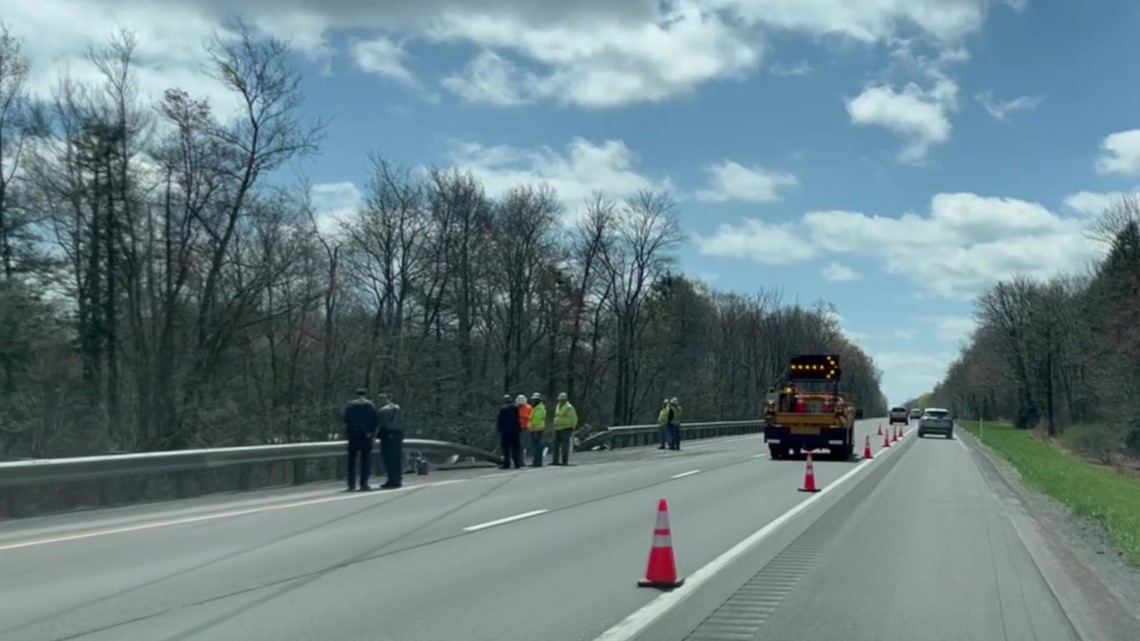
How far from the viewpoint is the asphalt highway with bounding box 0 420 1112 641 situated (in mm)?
8578

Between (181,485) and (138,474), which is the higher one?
(138,474)

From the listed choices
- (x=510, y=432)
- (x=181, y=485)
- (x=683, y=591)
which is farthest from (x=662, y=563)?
(x=510, y=432)

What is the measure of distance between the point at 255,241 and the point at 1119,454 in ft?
146

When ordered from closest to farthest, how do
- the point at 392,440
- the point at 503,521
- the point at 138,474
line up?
the point at 503,521 < the point at 138,474 < the point at 392,440

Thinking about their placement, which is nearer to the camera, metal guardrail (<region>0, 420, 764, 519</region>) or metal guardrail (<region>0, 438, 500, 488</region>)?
metal guardrail (<region>0, 438, 500, 488</region>)

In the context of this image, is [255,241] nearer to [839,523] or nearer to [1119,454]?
[839,523]

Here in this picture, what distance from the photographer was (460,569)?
1139 centimetres

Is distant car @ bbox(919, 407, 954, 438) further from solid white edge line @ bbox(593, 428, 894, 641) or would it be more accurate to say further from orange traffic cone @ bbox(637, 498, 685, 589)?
orange traffic cone @ bbox(637, 498, 685, 589)

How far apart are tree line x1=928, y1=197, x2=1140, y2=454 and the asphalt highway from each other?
A: 50256 mm

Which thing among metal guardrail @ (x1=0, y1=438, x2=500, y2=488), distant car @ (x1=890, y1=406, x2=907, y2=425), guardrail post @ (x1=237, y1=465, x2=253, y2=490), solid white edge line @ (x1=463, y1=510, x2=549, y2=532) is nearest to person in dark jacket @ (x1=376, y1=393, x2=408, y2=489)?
metal guardrail @ (x1=0, y1=438, x2=500, y2=488)

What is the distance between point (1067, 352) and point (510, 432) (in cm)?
8335

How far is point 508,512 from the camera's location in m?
17.3

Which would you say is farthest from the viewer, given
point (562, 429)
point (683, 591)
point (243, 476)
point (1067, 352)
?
point (1067, 352)

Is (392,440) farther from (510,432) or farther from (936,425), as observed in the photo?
(936,425)
